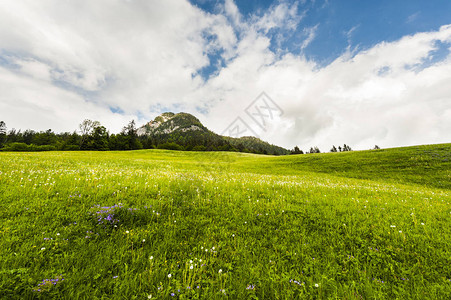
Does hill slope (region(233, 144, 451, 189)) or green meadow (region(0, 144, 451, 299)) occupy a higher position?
hill slope (region(233, 144, 451, 189))

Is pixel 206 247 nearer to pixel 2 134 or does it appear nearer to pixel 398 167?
pixel 398 167

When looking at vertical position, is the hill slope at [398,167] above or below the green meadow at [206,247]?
above

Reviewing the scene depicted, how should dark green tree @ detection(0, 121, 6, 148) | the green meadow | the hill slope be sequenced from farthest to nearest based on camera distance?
1. dark green tree @ detection(0, 121, 6, 148)
2. the hill slope
3. the green meadow

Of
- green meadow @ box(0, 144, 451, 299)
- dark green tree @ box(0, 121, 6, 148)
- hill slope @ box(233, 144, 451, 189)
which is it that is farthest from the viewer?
dark green tree @ box(0, 121, 6, 148)

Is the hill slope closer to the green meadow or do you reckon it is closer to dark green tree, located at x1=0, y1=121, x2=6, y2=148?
the green meadow

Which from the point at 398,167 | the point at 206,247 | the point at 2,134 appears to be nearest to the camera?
the point at 206,247

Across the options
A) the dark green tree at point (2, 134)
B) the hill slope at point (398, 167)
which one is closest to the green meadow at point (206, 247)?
the hill slope at point (398, 167)

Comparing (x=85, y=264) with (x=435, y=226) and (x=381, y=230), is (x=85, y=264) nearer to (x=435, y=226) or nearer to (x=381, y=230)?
→ (x=381, y=230)

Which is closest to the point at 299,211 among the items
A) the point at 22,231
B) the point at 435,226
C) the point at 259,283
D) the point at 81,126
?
the point at 259,283

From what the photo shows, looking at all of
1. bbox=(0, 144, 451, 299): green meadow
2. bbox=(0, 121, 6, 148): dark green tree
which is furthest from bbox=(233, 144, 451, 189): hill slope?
bbox=(0, 121, 6, 148): dark green tree

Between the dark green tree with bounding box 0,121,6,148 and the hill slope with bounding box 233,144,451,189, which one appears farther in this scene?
the dark green tree with bounding box 0,121,6,148

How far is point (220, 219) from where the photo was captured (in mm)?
5113

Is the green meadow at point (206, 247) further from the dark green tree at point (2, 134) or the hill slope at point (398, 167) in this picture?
the dark green tree at point (2, 134)

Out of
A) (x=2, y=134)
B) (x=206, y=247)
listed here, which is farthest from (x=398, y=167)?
(x=2, y=134)
